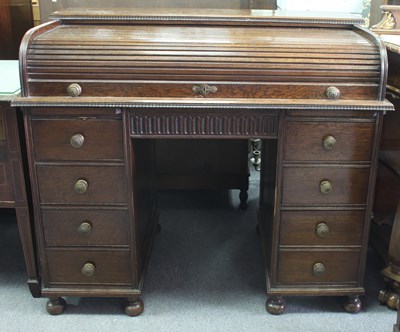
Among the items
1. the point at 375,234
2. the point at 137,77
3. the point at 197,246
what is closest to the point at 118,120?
the point at 137,77

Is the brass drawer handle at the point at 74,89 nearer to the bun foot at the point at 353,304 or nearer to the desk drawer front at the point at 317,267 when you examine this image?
the desk drawer front at the point at 317,267

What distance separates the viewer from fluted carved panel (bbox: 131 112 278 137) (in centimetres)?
163

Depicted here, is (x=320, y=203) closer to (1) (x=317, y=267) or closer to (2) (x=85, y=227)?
(1) (x=317, y=267)

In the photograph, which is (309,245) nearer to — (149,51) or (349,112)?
(349,112)

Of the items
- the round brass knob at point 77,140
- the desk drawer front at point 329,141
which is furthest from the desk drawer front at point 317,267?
the round brass knob at point 77,140

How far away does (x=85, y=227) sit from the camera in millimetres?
1747

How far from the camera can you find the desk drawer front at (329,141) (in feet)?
5.36

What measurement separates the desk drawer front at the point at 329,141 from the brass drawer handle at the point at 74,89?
0.66 m

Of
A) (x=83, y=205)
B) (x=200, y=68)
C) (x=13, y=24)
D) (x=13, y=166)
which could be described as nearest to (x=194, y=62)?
(x=200, y=68)

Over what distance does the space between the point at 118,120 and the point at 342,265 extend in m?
0.92

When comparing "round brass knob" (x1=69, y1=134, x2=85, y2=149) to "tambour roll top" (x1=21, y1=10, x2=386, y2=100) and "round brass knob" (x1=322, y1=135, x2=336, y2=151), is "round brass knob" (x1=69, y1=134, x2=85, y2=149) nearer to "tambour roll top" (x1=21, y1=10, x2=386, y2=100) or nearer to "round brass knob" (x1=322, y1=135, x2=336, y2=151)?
"tambour roll top" (x1=21, y1=10, x2=386, y2=100)

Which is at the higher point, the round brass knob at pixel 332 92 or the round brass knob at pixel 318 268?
the round brass knob at pixel 332 92

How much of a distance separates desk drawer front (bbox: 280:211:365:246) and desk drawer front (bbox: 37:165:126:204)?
1.87 ft

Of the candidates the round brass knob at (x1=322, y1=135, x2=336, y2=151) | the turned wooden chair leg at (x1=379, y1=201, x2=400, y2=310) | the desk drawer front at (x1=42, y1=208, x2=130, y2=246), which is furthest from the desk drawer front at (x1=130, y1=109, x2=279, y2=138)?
the turned wooden chair leg at (x1=379, y1=201, x2=400, y2=310)
